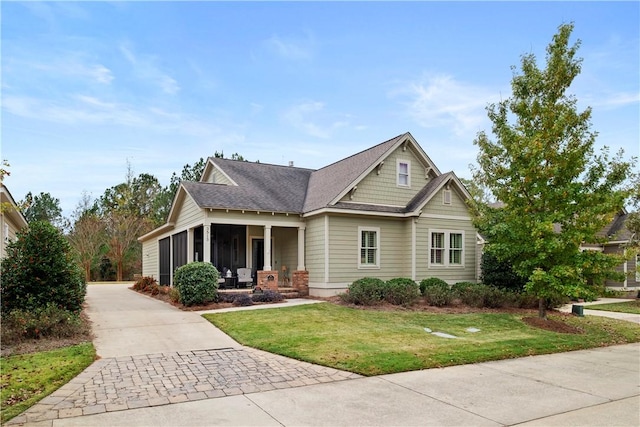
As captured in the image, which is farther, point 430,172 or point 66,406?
point 430,172

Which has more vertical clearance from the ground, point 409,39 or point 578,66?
point 409,39

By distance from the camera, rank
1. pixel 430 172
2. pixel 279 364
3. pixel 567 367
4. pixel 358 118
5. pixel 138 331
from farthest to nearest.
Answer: pixel 358 118, pixel 430 172, pixel 138 331, pixel 567 367, pixel 279 364

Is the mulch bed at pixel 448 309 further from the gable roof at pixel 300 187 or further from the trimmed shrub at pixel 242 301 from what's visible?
the gable roof at pixel 300 187

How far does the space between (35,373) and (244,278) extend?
1227cm

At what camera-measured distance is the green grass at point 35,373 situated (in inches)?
220

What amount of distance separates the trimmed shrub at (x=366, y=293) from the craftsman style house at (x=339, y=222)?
211 centimetres

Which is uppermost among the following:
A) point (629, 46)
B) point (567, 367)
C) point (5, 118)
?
point (629, 46)

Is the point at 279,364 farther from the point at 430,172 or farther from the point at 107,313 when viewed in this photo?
the point at 430,172

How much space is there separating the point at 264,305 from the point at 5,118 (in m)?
9.29

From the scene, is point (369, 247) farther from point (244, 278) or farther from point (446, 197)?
point (244, 278)

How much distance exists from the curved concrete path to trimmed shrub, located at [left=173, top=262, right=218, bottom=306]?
221 inches

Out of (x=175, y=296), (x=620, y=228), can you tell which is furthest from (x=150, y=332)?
(x=620, y=228)

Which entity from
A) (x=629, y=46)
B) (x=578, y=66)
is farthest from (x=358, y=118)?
(x=629, y=46)

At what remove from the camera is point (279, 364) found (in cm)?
790
